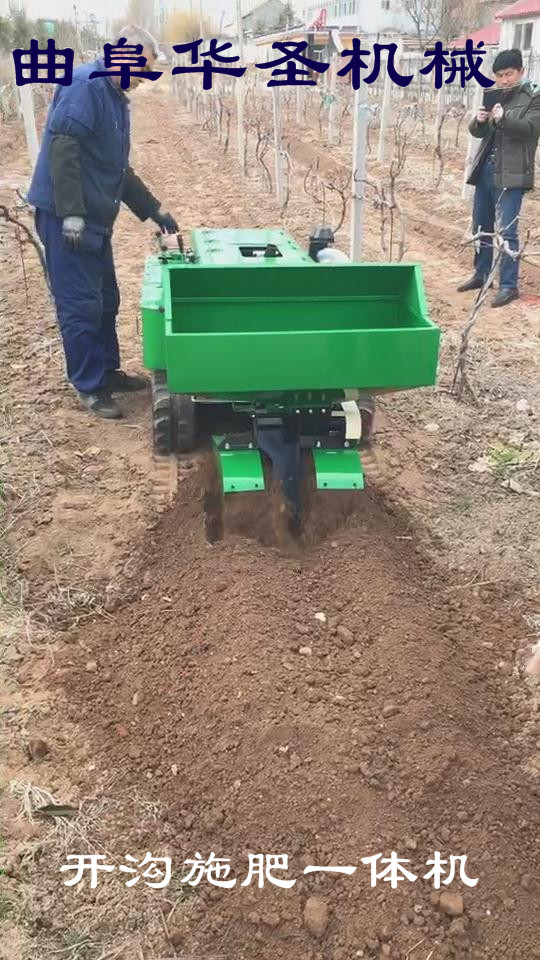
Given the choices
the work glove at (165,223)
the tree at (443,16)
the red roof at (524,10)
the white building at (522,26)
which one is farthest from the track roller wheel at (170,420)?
the tree at (443,16)

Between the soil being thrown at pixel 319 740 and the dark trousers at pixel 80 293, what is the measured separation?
1.70 m

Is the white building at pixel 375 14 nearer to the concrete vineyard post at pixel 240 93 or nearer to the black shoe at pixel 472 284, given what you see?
the concrete vineyard post at pixel 240 93

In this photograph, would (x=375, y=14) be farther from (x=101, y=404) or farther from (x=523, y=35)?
(x=101, y=404)

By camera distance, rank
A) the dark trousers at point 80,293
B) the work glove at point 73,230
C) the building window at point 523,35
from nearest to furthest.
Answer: the work glove at point 73,230
the dark trousers at point 80,293
the building window at point 523,35

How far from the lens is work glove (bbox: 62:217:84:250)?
446cm

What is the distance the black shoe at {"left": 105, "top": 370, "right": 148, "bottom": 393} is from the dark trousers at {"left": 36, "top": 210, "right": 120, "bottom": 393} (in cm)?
27

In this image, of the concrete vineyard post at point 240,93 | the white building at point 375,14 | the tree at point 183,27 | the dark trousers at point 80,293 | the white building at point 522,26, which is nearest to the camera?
the dark trousers at point 80,293

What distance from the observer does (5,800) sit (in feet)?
8.75

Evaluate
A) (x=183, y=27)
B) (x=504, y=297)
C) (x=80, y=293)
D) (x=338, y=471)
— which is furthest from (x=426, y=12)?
(x=338, y=471)

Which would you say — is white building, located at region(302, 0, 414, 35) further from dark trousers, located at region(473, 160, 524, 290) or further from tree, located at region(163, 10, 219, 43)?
dark trousers, located at region(473, 160, 524, 290)

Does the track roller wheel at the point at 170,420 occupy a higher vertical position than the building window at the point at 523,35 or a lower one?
lower

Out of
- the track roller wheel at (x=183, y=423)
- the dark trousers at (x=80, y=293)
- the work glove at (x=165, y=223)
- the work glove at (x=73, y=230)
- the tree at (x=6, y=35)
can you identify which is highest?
the tree at (x=6, y=35)

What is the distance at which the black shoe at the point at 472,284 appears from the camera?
296 inches

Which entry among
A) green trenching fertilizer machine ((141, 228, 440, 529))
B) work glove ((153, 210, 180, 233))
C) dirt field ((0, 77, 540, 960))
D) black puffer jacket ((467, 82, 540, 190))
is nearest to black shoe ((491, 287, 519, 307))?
black puffer jacket ((467, 82, 540, 190))
